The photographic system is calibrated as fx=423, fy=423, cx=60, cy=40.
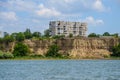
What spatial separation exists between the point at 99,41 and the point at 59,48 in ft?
39.7

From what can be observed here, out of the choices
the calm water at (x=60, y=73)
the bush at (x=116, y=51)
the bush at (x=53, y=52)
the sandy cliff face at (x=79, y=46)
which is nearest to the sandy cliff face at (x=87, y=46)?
the sandy cliff face at (x=79, y=46)

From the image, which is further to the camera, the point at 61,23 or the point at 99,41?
the point at 61,23

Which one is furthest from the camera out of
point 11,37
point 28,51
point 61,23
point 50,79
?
point 61,23

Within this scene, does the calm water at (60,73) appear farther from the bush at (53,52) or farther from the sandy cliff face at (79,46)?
the sandy cliff face at (79,46)

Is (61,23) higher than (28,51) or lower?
higher

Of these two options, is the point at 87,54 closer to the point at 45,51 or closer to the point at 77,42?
the point at 77,42

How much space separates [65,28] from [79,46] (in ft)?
207

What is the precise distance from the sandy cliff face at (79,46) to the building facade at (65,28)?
5647 centimetres

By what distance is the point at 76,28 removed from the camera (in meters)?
193

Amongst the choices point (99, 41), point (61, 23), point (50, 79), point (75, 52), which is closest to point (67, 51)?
point (75, 52)

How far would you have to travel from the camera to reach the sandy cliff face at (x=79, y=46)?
122 meters

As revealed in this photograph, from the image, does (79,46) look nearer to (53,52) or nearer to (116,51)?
(53,52)

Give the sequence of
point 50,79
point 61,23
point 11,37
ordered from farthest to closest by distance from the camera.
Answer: point 61,23, point 11,37, point 50,79

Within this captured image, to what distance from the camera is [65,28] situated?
612 feet
